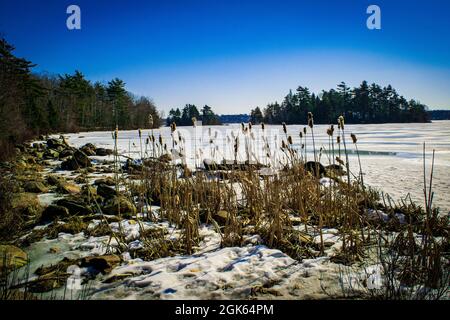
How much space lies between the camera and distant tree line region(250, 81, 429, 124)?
54.2m

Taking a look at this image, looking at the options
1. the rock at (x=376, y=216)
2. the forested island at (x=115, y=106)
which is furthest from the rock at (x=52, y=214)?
the forested island at (x=115, y=106)

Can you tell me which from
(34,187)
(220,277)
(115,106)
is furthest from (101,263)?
(115,106)

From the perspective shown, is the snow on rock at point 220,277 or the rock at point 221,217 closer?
the snow on rock at point 220,277

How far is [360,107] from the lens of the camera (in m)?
56.2

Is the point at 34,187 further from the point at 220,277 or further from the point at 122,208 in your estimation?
the point at 220,277

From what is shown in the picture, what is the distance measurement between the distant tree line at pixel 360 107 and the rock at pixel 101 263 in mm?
53904

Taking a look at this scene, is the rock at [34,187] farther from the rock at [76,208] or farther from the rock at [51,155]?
the rock at [51,155]

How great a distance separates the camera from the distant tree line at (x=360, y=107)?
178ft

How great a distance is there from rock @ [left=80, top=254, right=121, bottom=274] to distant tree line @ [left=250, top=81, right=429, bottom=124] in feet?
177

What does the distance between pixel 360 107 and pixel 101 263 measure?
65.1m

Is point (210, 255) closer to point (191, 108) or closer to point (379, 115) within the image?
point (379, 115)

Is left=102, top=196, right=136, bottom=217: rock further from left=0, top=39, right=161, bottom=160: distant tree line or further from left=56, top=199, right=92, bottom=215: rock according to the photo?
left=0, top=39, right=161, bottom=160: distant tree line

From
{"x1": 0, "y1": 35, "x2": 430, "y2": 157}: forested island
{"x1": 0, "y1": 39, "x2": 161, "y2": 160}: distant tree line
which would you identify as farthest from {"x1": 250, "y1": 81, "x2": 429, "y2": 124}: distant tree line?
{"x1": 0, "y1": 39, "x2": 161, "y2": 160}: distant tree line
